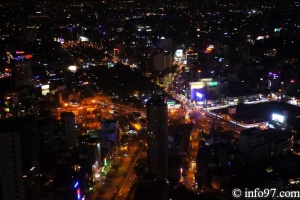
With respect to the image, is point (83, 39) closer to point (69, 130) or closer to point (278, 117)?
point (69, 130)

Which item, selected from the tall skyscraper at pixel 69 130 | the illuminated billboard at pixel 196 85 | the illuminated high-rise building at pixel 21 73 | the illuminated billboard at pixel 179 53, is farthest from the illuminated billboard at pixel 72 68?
the tall skyscraper at pixel 69 130

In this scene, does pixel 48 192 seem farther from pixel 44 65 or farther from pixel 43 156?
pixel 44 65

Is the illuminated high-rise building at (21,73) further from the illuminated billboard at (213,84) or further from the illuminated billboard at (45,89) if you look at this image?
the illuminated billboard at (213,84)

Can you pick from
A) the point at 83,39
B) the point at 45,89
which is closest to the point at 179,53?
the point at 83,39

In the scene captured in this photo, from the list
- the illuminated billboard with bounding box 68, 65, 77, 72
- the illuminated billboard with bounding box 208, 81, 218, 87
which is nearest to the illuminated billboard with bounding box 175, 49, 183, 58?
the illuminated billboard with bounding box 68, 65, 77, 72

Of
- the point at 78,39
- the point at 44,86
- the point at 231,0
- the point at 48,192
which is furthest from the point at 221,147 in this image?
the point at 231,0

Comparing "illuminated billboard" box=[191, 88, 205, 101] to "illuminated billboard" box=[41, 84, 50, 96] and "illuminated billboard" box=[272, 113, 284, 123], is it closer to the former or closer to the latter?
"illuminated billboard" box=[272, 113, 284, 123]
